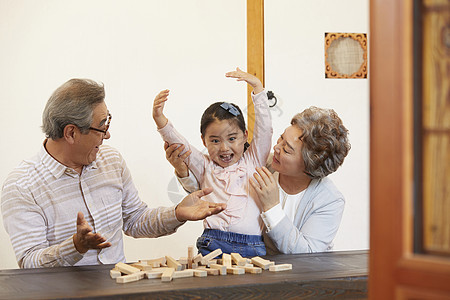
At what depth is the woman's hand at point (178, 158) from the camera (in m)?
2.86

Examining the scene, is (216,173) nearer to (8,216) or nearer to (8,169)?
(8,216)

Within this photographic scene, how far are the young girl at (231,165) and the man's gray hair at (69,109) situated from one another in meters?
0.33

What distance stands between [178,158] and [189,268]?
811 millimetres

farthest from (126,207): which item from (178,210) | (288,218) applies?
(288,218)

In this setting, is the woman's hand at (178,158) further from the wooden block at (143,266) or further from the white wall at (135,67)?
the white wall at (135,67)

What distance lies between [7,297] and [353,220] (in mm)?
3272

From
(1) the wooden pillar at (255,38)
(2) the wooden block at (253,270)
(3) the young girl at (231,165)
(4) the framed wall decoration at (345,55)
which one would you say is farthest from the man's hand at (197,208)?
(4) the framed wall decoration at (345,55)

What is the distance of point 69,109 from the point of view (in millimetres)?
2650

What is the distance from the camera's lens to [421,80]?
109cm

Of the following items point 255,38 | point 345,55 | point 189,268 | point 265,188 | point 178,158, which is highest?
point 255,38

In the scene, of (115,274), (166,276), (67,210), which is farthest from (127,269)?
(67,210)

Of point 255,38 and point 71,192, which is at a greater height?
point 255,38

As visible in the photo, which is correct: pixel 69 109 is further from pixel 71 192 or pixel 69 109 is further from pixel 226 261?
pixel 226 261

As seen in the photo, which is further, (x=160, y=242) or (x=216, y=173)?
(x=160, y=242)
